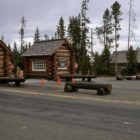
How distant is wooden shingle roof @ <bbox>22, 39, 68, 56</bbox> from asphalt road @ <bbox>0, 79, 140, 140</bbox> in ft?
72.6

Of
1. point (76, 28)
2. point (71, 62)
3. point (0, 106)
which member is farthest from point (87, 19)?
point (0, 106)

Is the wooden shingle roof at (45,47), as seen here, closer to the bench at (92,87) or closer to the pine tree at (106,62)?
the bench at (92,87)

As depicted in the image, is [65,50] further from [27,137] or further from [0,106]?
[27,137]

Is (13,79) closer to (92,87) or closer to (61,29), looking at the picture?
(92,87)

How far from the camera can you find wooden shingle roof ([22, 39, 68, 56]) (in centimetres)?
3936

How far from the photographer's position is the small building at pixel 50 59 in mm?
39281

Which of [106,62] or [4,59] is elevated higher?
[106,62]

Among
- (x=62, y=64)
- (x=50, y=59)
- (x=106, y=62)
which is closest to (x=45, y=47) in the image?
(x=50, y=59)

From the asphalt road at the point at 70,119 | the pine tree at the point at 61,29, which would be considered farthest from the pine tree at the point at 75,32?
the asphalt road at the point at 70,119

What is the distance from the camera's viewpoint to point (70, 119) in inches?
471

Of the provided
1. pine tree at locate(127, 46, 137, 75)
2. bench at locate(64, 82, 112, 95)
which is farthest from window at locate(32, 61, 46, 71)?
pine tree at locate(127, 46, 137, 75)

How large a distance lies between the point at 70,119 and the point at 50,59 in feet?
90.2

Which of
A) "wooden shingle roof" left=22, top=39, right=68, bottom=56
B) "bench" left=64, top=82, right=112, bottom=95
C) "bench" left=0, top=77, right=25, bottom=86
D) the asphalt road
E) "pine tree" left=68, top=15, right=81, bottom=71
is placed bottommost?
the asphalt road

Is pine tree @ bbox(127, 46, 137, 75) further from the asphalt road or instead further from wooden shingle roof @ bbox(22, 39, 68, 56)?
the asphalt road
